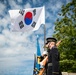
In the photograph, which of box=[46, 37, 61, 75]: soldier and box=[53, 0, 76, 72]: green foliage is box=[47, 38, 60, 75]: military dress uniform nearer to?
box=[46, 37, 61, 75]: soldier

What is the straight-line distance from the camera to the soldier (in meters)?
4.53

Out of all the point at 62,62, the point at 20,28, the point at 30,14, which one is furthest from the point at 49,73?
the point at 62,62

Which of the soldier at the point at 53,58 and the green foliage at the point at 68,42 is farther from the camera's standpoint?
the green foliage at the point at 68,42

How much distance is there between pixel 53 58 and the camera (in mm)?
4602

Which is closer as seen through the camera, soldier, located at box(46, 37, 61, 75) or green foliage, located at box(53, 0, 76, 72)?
soldier, located at box(46, 37, 61, 75)

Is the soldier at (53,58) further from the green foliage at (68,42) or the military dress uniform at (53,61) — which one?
the green foliage at (68,42)

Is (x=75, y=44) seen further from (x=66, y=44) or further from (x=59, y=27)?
(x=59, y=27)

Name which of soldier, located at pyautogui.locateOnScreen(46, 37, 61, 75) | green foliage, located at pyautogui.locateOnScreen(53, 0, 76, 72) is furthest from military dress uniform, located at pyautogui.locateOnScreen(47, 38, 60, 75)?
green foliage, located at pyautogui.locateOnScreen(53, 0, 76, 72)

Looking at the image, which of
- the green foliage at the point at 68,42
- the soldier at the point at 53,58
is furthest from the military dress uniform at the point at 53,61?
the green foliage at the point at 68,42

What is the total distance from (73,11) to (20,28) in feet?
37.0

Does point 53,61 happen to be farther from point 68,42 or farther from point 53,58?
point 68,42

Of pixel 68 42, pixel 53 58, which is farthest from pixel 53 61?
pixel 68 42

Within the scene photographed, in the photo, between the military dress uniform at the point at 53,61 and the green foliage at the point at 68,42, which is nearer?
the military dress uniform at the point at 53,61

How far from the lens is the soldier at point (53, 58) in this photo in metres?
4.53
